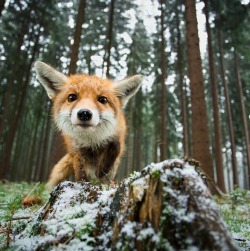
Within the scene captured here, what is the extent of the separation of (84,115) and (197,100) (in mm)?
5999

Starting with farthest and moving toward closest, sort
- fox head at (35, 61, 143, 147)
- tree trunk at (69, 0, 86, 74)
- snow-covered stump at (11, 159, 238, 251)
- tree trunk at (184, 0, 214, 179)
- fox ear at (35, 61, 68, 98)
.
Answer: tree trunk at (69, 0, 86, 74) → tree trunk at (184, 0, 214, 179) → fox ear at (35, 61, 68, 98) → fox head at (35, 61, 143, 147) → snow-covered stump at (11, 159, 238, 251)

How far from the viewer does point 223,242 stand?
197 centimetres

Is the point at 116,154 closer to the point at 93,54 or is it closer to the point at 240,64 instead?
the point at 93,54

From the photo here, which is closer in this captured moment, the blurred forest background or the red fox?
the red fox

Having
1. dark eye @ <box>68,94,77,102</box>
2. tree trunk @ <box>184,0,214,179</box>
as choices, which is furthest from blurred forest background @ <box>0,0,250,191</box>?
dark eye @ <box>68,94,77,102</box>

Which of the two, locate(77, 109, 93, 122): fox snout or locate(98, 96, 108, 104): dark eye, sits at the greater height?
locate(98, 96, 108, 104): dark eye

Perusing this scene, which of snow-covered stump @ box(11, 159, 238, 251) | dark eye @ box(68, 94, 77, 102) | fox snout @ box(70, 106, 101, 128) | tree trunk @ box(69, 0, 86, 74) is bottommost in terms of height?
snow-covered stump @ box(11, 159, 238, 251)

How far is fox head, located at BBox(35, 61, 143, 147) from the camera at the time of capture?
450 centimetres

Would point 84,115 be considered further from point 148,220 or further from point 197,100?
point 197,100

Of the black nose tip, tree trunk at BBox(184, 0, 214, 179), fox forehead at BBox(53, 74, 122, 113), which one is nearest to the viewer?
the black nose tip

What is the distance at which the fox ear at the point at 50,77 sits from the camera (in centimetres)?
534

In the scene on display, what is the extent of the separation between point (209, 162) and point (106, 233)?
279 inches

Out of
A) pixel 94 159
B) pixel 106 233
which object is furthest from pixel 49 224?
pixel 94 159

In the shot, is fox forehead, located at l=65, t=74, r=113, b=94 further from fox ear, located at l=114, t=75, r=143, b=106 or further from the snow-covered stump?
the snow-covered stump
